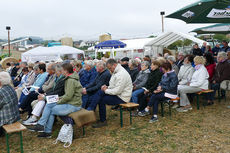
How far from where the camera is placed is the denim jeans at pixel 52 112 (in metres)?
3.89

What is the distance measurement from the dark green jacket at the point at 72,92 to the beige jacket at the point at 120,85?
2.62 ft

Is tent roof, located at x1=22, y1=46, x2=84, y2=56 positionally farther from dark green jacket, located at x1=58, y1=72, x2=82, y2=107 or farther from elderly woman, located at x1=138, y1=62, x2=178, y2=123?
dark green jacket, located at x1=58, y1=72, x2=82, y2=107

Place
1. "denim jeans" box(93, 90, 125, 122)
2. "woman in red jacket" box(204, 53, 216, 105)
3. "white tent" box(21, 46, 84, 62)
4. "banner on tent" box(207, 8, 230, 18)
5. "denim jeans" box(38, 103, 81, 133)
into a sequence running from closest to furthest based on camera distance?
"denim jeans" box(38, 103, 81, 133)
"denim jeans" box(93, 90, 125, 122)
"banner on tent" box(207, 8, 230, 18)
"woman in red jacket" box(204, 53, 216, 105)
"white tent" box(21, 46, 84, 62)

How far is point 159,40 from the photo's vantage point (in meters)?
14.6

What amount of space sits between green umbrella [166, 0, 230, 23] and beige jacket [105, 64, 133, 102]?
2255 millimetres

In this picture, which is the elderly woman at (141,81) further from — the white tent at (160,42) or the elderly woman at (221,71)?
the white tent at (160,42)

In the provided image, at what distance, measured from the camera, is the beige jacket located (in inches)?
179

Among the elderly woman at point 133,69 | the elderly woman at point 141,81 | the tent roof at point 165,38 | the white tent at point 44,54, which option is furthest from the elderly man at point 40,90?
the white tent at point 44,54

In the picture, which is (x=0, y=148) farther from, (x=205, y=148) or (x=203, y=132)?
(x=203, y=132)

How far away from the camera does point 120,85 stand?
4539mm

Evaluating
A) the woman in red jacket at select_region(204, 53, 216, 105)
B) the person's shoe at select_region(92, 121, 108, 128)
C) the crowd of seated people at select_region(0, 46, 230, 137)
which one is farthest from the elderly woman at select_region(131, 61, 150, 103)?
the woman in red jacket at select_region(204, 53, 216, 105)

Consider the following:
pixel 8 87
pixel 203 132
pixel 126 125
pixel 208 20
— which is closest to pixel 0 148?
pixel 8 87

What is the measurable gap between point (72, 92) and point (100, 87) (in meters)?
1.12

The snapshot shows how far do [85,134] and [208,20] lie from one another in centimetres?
459
